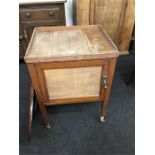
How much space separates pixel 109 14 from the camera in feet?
5.66

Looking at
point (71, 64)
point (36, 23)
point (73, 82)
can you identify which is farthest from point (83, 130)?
point (36, 23)

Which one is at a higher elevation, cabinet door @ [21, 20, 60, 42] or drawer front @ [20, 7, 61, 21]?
drawer front @ [20, 7, 61, 21]

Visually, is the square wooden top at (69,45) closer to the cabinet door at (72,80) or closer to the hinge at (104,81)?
the cabinet door at (72,80)

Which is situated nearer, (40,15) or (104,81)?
(104,81)

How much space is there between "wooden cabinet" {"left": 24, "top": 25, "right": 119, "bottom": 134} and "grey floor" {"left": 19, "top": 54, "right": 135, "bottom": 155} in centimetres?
27

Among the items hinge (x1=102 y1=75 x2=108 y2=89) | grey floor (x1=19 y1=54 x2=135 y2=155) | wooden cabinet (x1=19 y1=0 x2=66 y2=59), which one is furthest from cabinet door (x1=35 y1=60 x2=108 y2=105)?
wooden cabinet (x1=19 y1=0 x2=66 y2=59)

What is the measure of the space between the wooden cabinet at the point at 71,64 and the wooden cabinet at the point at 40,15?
57cm

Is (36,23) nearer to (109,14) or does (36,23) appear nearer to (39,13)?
(39,13)

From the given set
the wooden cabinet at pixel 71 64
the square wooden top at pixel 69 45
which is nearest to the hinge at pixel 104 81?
the wooden cabinet at pixel 71 64

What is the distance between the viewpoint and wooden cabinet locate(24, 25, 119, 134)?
2.84ft

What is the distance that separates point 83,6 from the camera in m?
1.61

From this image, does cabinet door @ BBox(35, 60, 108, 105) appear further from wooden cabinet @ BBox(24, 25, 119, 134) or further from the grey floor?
the grey floor

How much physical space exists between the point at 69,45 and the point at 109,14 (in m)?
0.99

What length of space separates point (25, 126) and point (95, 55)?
0.87 m
